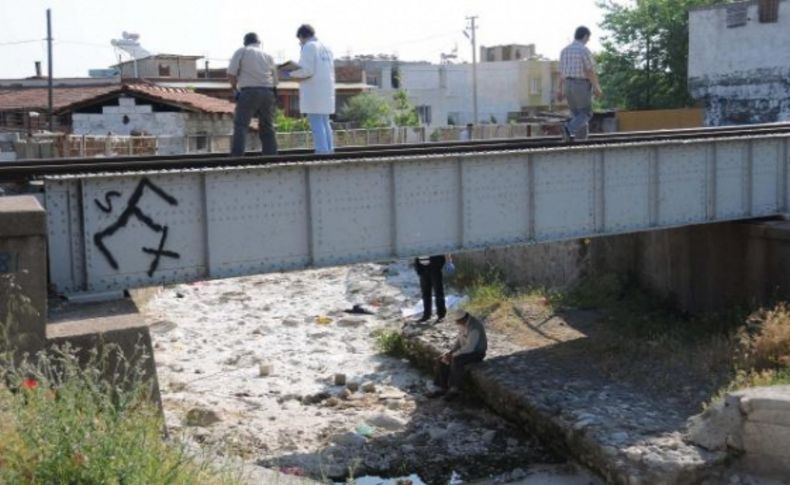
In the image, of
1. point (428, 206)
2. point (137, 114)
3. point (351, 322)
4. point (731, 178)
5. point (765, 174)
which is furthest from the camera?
point (137, 114)

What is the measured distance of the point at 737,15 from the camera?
3638 centimetres

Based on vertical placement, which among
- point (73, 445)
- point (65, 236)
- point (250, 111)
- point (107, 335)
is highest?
point (250, 111)

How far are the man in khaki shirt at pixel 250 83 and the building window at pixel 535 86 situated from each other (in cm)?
6217

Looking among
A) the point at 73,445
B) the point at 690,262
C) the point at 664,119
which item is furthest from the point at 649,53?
the point at 73,445

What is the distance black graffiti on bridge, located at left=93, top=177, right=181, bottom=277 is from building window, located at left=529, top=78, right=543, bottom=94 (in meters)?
65.0

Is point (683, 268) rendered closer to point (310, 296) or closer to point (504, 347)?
point (504, 347)

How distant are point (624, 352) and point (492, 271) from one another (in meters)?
7.17

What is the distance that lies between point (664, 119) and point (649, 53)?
36.4ft

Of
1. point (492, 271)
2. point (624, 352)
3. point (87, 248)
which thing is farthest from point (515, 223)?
point (492, 271)

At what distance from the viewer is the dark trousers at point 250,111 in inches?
483

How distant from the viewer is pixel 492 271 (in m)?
21.6

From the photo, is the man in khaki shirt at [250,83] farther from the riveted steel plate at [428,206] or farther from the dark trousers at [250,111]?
the riveted steel plate at [428,206]

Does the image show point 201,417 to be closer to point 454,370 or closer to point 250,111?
point 454,370

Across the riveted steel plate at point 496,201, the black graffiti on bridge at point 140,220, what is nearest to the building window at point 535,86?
the riveted steel plate at point 496,201
